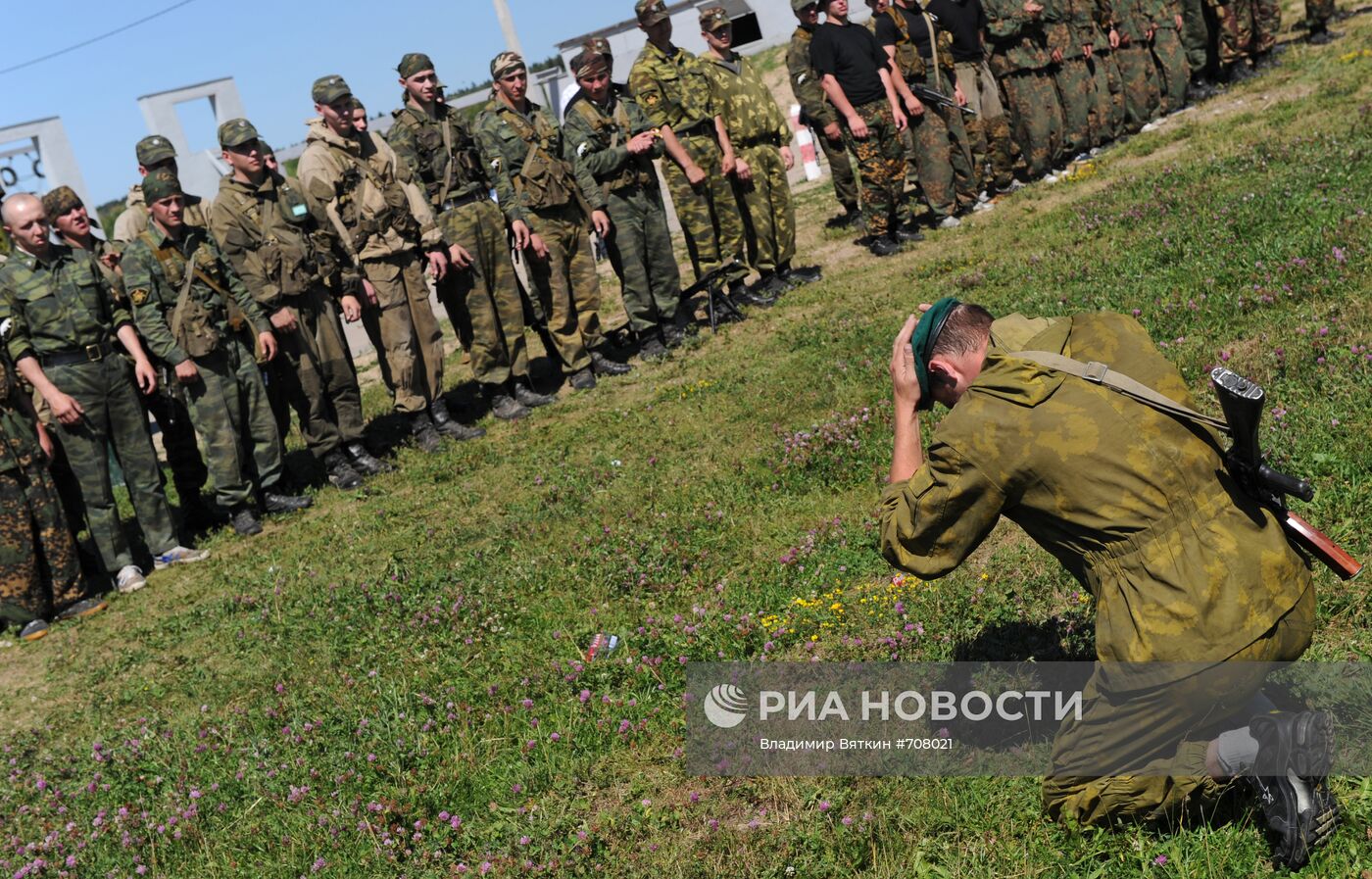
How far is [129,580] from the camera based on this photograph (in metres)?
8.63

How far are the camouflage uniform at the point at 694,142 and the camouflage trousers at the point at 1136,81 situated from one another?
6.87m

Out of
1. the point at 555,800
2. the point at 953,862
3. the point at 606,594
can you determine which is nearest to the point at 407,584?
the point at 606,594

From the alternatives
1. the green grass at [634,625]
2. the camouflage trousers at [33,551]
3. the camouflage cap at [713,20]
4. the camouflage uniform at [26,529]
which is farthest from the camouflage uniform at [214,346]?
the camouflage cap at [713,20]

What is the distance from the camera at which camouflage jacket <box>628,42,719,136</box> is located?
35.9ft

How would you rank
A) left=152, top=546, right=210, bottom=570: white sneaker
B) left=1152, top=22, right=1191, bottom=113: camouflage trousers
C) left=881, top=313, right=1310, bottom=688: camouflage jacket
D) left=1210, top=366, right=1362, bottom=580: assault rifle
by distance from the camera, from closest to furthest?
left=1210, top=366, right=1362, bottom=580: assault rifle
left=881, top=313, right=1310, bottom=688: camouflage jacket
left=152, top=546, right=210, bottom=570: white sneaker
left=1152, top=22, right=1191, bottom=113: camouflage trousers

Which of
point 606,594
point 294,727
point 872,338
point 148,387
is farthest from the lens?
point 872,338

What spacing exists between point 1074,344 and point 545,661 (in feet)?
9.80

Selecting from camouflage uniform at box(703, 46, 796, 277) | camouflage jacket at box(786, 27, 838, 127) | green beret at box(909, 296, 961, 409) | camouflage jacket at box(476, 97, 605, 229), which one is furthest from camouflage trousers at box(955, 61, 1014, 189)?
green beret at box(909, 296, 961, 409)

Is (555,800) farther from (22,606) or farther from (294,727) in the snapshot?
(22,606)

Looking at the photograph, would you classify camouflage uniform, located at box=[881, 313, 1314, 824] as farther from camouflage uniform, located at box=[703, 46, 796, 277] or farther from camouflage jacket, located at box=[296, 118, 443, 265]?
camouflage uniform, located at box=[703, 46, 796, 277]

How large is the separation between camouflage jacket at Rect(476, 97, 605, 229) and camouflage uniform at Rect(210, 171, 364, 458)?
1.53 meters

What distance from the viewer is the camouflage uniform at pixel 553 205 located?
10266 mm

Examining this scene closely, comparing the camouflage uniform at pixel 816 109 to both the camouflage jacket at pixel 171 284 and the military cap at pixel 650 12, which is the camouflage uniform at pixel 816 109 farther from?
the camouflage jacket at pixel 171 284

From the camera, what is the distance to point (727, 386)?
9375 mm
